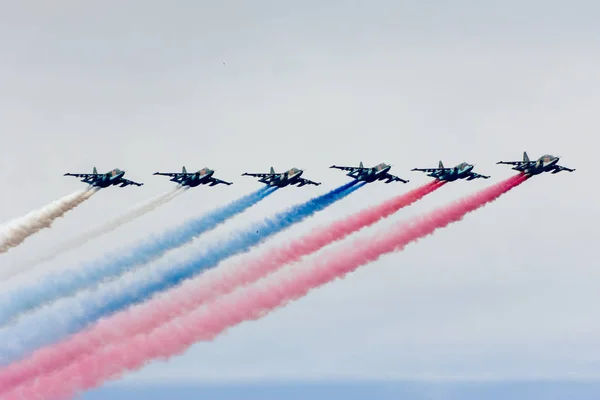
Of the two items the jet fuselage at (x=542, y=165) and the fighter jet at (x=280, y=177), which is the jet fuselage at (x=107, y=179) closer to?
the fighter jet at (x=280, y=177)

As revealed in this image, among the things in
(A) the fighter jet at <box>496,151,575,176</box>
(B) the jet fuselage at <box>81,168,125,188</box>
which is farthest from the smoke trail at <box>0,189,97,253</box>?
(A) the fighter jet at <box>496,151,575,176</box>

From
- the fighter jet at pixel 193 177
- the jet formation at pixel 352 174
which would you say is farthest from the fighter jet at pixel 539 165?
the fighter jet at pixel 193 177

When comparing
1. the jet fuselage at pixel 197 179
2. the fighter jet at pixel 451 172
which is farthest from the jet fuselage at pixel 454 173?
the jet fuselage at pixel 197 179

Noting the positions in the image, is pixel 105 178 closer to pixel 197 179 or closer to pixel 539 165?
pixel 197 179

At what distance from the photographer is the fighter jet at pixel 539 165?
89.4 metres

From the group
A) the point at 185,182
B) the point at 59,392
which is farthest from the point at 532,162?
the point at 59,392

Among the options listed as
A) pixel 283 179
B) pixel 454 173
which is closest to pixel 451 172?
pixel 454 173

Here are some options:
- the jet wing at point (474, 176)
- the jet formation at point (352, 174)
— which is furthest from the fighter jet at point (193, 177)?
the jet wing at point (474, 176)

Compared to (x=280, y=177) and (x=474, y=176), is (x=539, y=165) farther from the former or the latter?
(x=280, y=177)

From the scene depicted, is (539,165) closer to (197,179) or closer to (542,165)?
(542,165)

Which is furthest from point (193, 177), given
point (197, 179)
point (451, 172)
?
point (451, 172)

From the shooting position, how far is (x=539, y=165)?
89.7 meters

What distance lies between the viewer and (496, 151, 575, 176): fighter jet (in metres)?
89.4

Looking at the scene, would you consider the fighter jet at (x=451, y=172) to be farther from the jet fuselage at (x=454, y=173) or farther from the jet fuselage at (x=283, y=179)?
the jet fuselage at (x=283, y=179)
